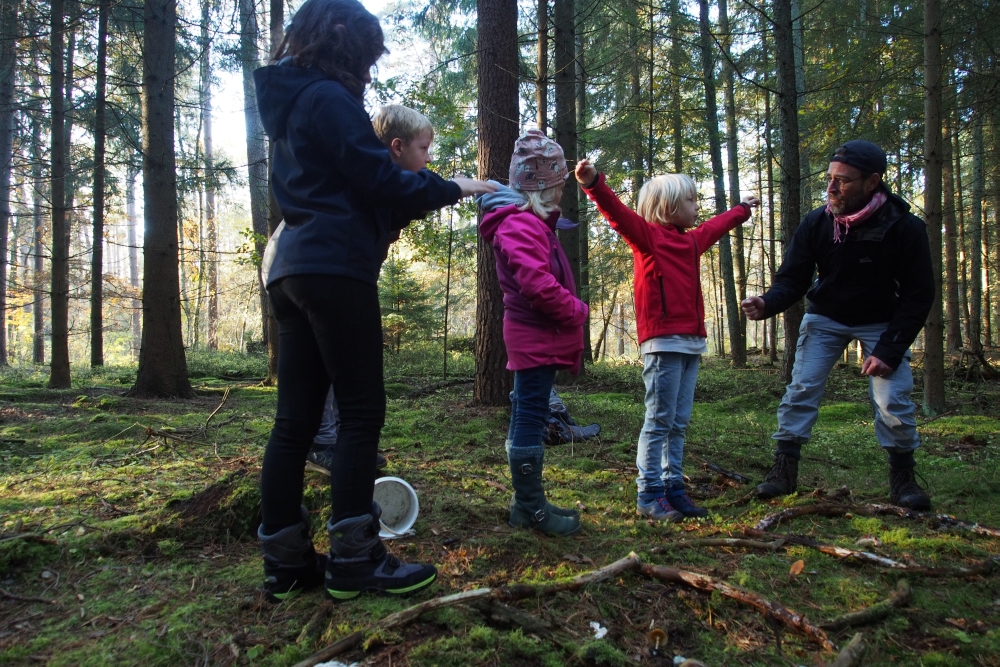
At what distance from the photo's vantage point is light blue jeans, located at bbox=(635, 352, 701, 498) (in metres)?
3.27

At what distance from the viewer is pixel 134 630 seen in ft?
6.65

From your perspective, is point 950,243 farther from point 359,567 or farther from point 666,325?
point 359,567

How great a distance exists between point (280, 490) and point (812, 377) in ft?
9.72

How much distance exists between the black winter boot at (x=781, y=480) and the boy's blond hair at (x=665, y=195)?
1.56 metres

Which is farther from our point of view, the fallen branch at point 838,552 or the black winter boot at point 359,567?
the fallen branch at point 838,552

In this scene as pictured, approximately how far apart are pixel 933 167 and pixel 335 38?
6188 millimetres

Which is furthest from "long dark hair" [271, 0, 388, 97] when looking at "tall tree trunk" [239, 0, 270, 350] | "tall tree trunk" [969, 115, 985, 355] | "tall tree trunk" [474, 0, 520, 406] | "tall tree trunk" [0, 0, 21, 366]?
"tall tree trunk" [969, 115, 985, 355]

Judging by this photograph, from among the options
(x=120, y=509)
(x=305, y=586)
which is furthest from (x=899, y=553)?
(x=120, y=509)

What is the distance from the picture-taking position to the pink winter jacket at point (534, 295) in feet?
9.20

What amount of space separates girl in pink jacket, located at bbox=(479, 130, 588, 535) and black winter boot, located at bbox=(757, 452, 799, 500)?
1.22m

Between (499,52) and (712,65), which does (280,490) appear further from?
(712,65)

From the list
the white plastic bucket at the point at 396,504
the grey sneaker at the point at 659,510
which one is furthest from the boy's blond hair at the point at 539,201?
the grey sneaker at the point at 659,510

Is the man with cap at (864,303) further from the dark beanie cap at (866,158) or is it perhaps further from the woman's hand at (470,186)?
the woman's hand at (470,186)

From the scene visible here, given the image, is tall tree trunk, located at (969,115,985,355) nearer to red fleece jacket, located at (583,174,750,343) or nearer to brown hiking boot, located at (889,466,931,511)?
brown hiking boot, located at (889,466,931,511)
